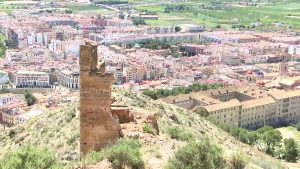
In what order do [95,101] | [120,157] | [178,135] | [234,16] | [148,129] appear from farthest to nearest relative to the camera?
1. [234,16]
2. [178,135]
3. [148,129]
4. [95,101]
5. [120,157]

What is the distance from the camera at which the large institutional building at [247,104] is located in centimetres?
5047

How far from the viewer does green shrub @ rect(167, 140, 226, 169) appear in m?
13.3

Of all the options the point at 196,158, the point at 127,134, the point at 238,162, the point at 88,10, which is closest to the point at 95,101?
the point at 127,134

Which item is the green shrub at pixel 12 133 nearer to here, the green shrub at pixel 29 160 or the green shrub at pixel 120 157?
the green shrub at pixel 120 157

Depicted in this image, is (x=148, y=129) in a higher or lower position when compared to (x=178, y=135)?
higher

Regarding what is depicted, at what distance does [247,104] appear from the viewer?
5281 centimetres

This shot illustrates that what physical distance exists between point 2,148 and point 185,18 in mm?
106647

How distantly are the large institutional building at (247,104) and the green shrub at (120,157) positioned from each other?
1374 inches

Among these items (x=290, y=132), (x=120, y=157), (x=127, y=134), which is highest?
(x=120, y=157)

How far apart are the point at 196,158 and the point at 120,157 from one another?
6.26ft

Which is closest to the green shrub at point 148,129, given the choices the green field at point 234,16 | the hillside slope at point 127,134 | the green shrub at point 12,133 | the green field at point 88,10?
the hillside slope at point 127,134

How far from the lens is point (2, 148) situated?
80.4ft

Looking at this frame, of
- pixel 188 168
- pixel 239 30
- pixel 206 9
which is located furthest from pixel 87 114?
pixel 206 9

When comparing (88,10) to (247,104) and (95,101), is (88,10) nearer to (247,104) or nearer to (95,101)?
(247,104)
